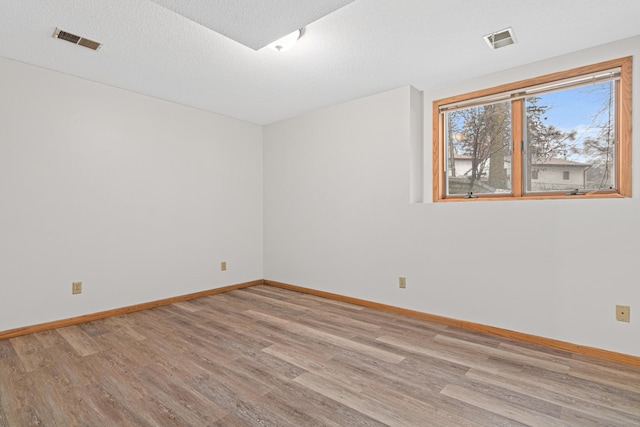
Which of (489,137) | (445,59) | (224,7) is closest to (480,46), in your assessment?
(445,59)

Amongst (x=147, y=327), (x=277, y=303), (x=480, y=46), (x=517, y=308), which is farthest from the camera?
(x=277, y=303)

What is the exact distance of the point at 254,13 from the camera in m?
1.82

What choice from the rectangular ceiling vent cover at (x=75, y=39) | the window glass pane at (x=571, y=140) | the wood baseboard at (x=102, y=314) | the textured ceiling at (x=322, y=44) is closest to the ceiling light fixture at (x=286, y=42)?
the textured ceiling at (x=322, y=44)

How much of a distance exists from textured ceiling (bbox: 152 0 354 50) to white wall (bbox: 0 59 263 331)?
1977 mm

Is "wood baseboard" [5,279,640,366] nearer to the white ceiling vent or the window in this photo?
the window

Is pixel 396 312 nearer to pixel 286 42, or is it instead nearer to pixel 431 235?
pixel 431 235

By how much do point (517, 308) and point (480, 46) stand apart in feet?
6.83

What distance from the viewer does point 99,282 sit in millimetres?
3152

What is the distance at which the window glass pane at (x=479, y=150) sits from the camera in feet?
9.69

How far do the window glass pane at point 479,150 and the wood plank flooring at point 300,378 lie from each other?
54.3 inches

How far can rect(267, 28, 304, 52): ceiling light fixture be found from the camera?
227 centimetres

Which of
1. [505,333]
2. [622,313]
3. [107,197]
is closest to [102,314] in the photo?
[107,197]

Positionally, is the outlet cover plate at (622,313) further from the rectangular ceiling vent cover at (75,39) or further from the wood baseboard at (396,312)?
the rectangular ceiling vent cover at (75,39)

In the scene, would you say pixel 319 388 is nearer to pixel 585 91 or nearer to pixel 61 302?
pixel 61 302
